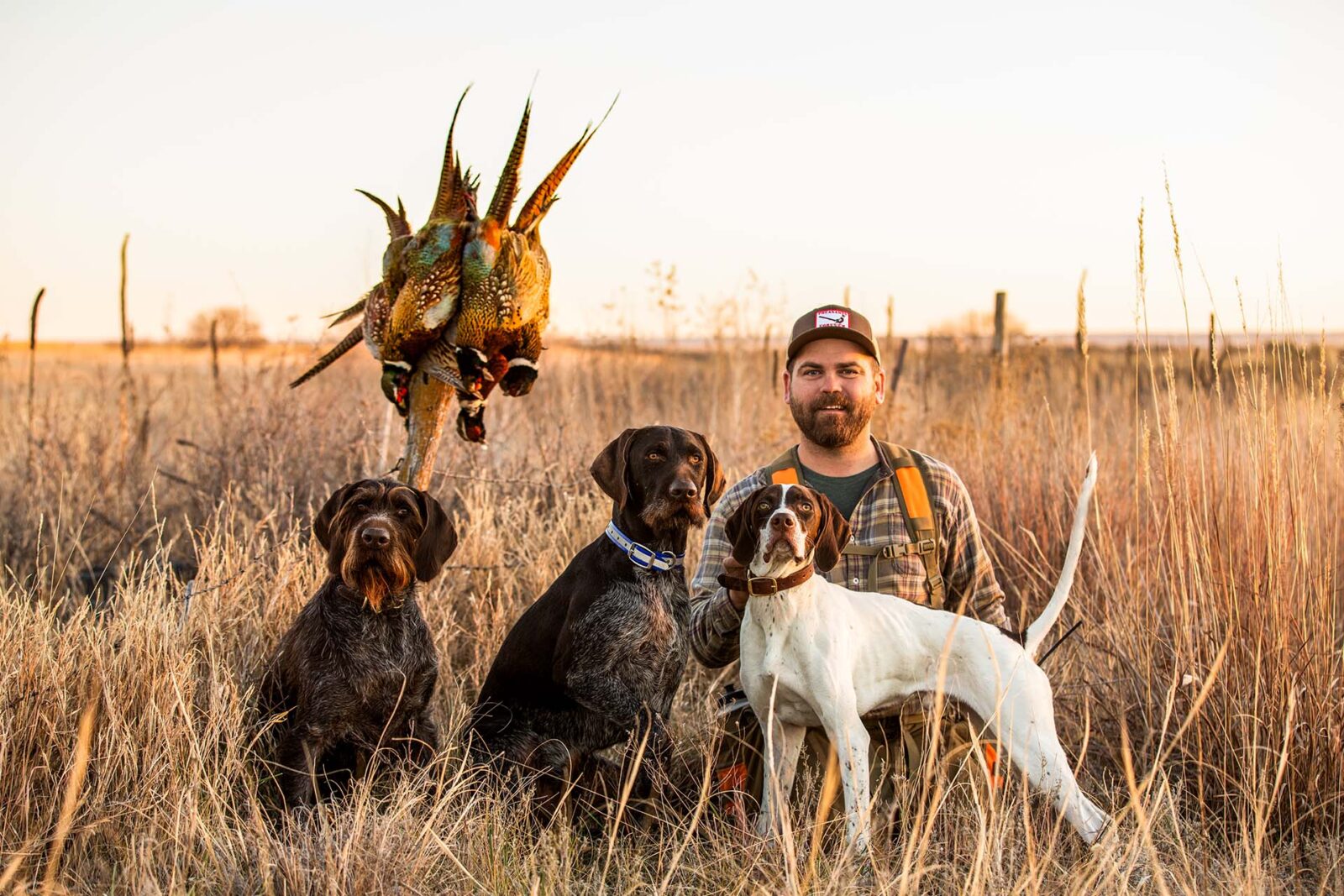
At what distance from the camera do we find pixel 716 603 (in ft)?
11.8

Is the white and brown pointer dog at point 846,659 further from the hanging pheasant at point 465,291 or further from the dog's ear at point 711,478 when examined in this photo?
the hanging pheasant at point 465,291

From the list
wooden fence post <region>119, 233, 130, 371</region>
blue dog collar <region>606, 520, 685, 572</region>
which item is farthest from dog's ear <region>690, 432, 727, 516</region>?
wooden fence post <region>119, 233, 130, 371</region>

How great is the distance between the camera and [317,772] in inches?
129

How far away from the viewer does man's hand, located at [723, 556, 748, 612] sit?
10.4 feet

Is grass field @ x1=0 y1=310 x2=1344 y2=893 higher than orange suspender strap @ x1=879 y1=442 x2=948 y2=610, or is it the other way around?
orange suspender strap @ x1=879 y1=442 x2=948 y2=610

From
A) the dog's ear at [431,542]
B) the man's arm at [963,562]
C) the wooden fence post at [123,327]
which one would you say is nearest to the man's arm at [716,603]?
the man's arm at [963,562]

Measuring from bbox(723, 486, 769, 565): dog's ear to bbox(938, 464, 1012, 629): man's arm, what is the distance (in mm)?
1083

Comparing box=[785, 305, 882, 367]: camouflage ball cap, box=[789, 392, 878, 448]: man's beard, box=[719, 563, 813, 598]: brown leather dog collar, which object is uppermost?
box=[785, 305, 882, 367]: camouflage ball cap

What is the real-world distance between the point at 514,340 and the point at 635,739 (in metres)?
1.34

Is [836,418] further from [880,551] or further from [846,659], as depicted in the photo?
[846,659]

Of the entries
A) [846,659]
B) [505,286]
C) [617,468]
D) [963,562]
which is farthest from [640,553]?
[963,562]

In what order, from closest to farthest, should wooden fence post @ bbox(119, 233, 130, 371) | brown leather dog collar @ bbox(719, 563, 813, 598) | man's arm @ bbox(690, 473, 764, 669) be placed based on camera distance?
brown leather dog collar @ bbox(719, 563, 813, 598)
man's arm @ bbox(690, 473, 764, 669)
wooden fence post @ bbox(119, 233, 130, 371)

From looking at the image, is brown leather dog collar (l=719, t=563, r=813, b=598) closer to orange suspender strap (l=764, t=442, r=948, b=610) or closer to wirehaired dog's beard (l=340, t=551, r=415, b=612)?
orange suspender strap (l=764, t=442, r=948, b=610)

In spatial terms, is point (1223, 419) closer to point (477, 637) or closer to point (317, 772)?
point (477, 637)
